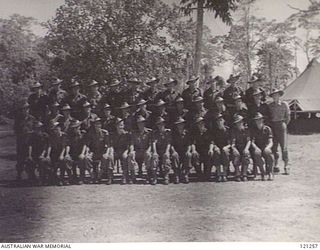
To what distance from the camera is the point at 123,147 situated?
283 cm

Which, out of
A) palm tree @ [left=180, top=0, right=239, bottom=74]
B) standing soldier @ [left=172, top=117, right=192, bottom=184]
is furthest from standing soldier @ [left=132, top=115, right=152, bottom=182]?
palm tree @ [left=180, top=0, right=239, bottom=74]

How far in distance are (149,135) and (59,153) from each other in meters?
0.50

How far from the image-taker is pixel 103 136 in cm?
284

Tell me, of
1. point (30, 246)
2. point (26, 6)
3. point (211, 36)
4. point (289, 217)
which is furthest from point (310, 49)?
point (30, 246)

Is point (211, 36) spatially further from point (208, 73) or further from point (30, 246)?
point (30, 246)

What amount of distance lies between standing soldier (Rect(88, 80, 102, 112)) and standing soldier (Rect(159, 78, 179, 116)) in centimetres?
36

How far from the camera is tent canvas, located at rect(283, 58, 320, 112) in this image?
153 inches

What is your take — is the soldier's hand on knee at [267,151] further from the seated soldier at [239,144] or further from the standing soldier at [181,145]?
the standing soldier at [181,145]

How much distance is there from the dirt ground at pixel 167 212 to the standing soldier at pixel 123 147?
104 millimetres

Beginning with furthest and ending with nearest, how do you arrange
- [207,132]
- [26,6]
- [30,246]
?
[207,132] < [26,6] < [30,246]

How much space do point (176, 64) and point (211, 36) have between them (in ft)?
0.92

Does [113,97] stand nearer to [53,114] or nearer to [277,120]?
[53,114]

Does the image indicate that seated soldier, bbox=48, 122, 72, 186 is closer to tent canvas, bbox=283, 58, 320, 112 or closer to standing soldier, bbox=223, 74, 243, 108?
standing soldier, bbox=223, 74, 243, 108

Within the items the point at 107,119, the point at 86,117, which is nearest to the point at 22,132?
the point at 86,117
